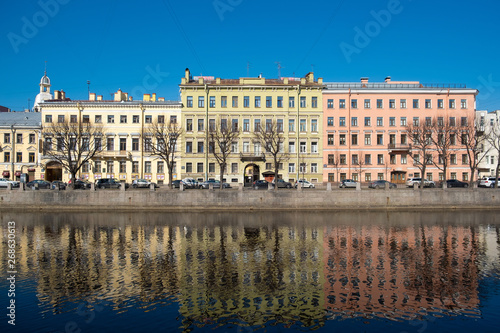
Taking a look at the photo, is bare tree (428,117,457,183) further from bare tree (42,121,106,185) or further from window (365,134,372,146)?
bare tree (42,121,106,185)

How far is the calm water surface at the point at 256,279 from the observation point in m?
12.9

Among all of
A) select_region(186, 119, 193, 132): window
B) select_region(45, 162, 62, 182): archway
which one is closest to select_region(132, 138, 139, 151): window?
select_region(186, 119, 193, 132): window

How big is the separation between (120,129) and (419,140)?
4316cm

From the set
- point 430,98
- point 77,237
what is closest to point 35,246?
point 77,237

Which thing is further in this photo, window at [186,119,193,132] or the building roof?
the building roof

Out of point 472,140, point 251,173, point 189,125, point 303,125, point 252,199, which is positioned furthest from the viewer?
point 303,125

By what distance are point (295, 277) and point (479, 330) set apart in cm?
744

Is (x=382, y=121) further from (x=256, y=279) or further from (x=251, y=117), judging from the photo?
(x=256, y=279)

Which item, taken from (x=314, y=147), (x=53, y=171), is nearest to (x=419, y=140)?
(x=314, y=147)

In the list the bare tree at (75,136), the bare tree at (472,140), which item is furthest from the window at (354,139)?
the bare tree at (75,136)

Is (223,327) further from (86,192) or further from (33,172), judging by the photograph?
(33,172)

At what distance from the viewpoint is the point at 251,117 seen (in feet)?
190

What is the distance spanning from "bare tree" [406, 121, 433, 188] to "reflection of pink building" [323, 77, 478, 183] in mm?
1445

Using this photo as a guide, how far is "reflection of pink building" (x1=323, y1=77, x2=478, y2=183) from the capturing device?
58.2 metres
